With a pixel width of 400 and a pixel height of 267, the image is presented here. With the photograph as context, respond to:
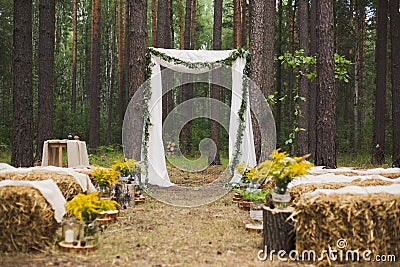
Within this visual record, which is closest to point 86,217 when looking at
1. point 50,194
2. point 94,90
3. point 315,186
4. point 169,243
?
point 50,194

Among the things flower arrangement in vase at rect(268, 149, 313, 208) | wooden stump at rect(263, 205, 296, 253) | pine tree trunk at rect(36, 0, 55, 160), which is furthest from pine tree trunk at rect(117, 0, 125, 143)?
wooden stump at rect(263, 205, 296, 253)

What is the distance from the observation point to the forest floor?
3348 mm

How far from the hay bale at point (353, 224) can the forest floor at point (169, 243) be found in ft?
0.93

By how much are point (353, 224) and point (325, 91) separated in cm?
418

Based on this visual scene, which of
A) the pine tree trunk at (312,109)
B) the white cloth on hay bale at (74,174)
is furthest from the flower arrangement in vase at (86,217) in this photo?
the pine tree trunk at (312,109)

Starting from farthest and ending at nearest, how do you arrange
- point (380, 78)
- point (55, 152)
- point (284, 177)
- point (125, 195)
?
point (380, 78), point (55, 152), point (125, 195), point (284, 177)

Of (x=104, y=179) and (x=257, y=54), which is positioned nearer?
(x=104, y=179)

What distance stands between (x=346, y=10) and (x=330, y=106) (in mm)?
10691

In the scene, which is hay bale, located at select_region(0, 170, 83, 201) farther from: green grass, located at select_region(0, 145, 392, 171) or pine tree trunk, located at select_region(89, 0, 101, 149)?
pine tree trunk, located at select_region(89, 0, 101, 149)

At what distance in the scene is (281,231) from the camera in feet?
11.9

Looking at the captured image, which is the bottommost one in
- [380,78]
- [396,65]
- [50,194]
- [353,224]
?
[353,224]

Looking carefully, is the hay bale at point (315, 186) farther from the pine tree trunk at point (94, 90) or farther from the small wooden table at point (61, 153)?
the pine tree trunk at point (94, 90)

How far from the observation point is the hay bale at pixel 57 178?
4.35 metres

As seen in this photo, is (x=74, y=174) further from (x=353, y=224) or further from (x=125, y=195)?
(x=353, y=224)
